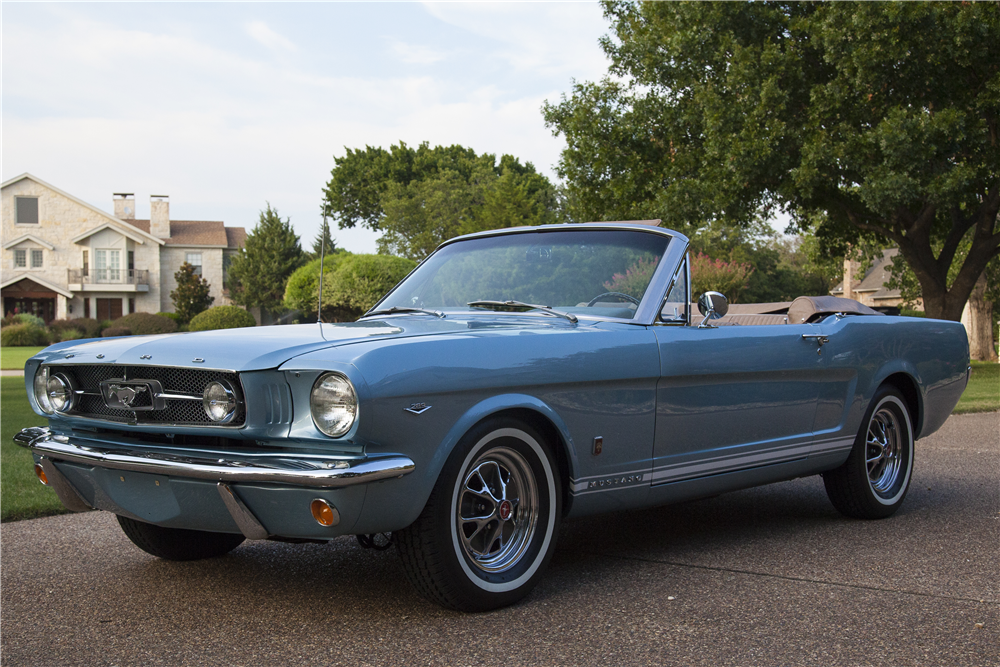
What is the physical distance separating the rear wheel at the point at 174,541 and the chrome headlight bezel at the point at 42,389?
0.62 meters

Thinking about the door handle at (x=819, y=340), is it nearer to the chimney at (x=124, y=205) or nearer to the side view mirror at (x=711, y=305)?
the side view mirror at (x=711, y=305)

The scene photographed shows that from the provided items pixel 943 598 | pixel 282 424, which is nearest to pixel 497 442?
pixel 282 424

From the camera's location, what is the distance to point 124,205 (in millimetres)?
60719

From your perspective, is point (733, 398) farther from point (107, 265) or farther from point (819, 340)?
point (107, 265)

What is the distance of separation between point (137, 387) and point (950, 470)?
6024 millimetres

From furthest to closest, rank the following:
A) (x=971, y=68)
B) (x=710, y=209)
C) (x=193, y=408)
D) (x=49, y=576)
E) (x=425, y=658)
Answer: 1. (x=710, y=209)
2. (x=971, y=68)
3. (x=49, y=576)
4. (x=193, y=408)
5. (x=425, y=658)

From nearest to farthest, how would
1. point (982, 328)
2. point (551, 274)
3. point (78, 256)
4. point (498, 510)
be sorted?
1. point (498, 510)
2. point (551, 274)
3. point (982, 328)
4. point (78, 256)

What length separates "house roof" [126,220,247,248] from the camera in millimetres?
61469

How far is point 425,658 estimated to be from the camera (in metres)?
3.07

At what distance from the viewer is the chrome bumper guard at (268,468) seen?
3070 mm

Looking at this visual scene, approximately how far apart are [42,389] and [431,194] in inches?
2276

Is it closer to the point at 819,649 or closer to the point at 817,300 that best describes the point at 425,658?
the point at 819,649

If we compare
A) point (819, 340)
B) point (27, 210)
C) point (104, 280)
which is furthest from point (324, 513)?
point (27, 210)

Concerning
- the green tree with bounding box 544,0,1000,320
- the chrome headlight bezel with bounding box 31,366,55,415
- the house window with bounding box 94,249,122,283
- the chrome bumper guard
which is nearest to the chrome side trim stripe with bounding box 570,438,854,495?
A: the chrome bumper guard
